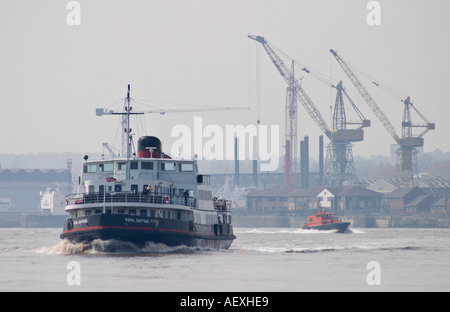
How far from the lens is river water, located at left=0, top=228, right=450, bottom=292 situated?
4303 centimetres

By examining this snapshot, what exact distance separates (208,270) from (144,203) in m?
10.9

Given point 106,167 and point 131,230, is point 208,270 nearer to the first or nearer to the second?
point 131,230

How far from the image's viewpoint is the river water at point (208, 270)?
43.0 metres

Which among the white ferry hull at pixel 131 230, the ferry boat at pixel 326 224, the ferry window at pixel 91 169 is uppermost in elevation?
the ferry window at pixel 91 169

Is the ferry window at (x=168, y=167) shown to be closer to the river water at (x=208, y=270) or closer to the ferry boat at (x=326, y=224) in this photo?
the river water at (x=208, y=270)

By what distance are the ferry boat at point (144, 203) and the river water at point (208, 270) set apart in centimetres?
96

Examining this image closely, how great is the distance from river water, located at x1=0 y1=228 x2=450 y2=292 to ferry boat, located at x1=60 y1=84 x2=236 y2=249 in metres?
0.96

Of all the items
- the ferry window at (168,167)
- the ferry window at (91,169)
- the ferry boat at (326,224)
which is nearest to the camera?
the ferry window at (91,169)

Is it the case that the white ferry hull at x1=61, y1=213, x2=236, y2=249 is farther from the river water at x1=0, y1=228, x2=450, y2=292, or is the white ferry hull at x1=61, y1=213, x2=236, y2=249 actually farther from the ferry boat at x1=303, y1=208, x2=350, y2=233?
the ferry boat at x1=303, y1=208, x2=350, y2=233

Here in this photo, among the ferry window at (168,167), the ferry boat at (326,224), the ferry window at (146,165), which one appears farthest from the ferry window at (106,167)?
the ferry boat at (326,224)

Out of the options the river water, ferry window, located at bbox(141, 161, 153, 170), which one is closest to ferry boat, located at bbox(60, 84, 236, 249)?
ferry window, located at bbox(141, 161, 153, 170)

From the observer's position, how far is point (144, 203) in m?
60.0
